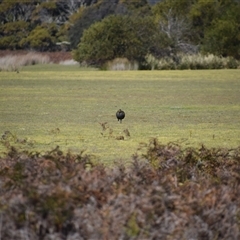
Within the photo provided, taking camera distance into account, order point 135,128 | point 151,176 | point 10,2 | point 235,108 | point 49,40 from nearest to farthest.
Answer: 1. point 151,176
2. point 135,128
3. point 235,108
4. point 49,40
5. point 10,2

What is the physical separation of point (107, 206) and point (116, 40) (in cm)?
5212

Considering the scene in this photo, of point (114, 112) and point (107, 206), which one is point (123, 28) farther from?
point (107, 206)

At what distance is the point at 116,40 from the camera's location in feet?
191

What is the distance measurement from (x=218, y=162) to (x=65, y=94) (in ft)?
59.9

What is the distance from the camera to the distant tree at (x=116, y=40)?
5716 centimetres

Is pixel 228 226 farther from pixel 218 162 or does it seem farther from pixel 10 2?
pixel 10 2

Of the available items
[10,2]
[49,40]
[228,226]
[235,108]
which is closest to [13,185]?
[228,226]

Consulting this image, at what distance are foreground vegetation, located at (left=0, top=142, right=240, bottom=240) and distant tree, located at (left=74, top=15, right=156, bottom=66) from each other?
155ft

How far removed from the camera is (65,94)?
91.8ft

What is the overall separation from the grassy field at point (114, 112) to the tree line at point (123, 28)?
2338 centimetres

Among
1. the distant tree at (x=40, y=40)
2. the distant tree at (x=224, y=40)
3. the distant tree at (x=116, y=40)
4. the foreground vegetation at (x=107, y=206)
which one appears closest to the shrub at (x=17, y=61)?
the distant tree at (x=116, y=40)

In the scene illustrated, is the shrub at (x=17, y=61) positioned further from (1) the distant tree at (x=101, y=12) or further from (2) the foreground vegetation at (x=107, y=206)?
(2) the foreground vegetation at (x=107, y=206)

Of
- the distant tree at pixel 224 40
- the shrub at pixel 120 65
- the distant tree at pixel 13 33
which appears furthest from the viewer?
the distant tree at pixel 13 33

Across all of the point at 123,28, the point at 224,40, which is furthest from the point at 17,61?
the point at 224,40
